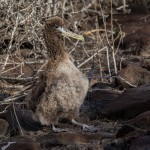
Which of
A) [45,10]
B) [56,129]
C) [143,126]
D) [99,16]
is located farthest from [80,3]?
[143,126]

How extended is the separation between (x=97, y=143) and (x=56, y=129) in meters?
0.74

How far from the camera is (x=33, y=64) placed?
8125 mm

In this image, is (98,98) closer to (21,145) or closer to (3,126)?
(3,126)

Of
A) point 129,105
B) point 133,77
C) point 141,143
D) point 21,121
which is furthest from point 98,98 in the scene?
point 141,143

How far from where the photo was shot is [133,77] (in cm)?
710

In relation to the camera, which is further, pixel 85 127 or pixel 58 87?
pixel 85 127

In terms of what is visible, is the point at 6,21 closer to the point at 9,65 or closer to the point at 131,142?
the point at 9,65

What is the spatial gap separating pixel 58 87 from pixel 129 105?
0.80m

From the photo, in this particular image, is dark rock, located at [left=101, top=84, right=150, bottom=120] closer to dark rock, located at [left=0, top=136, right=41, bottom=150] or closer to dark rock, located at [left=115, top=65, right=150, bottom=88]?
dark rock, located at [left=115, top=65, right=150, bottom=88]

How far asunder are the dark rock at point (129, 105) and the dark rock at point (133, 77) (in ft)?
Result: 2.75

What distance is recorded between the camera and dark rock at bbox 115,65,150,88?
7.01 meters

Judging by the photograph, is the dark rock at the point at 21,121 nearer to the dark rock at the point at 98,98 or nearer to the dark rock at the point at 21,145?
the dark rock at the point at 98,98

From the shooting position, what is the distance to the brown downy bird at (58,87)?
541cm

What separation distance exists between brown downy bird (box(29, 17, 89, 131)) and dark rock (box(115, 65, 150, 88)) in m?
1.45
